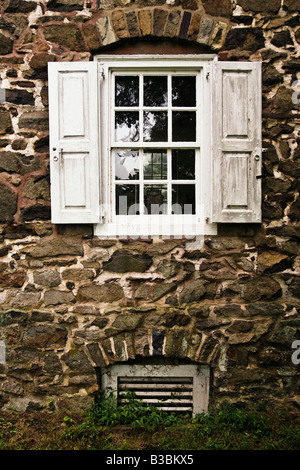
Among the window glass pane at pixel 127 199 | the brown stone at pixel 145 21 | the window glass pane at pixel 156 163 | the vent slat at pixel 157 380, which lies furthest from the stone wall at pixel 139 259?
the window glass pane at pixel 156 163

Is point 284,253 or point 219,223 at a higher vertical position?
point 219,223

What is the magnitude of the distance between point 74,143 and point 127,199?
763mm

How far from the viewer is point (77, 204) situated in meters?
3.56

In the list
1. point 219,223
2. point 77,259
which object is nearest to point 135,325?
point 77,259

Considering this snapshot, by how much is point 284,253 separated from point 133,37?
101 inches

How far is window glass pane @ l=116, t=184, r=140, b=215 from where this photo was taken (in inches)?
149

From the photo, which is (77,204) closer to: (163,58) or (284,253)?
(163,58)

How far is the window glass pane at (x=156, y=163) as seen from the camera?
3.77 metres

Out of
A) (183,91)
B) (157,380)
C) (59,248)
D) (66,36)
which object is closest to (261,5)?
(183,91)

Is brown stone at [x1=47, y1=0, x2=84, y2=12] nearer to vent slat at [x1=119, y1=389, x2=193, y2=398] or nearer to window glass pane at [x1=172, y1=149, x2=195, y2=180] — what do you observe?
window glass pane at [x1=172, y1=149, x2=195, y2=180]

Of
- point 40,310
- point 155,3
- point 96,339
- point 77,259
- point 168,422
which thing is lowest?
point 168,422

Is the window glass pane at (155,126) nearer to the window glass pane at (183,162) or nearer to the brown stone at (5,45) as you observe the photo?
the window glass pane at (183,162)

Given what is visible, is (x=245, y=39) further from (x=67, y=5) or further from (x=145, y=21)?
(x=67, y=5)

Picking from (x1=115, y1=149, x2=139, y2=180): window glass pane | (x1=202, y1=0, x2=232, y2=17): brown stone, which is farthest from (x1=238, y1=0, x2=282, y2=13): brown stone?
(x1=115, y1=149, x2=139, y2=180): window glass pane
